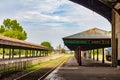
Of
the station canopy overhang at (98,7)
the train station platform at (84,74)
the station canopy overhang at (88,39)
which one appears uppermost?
the station canopy overhang at (98,7)

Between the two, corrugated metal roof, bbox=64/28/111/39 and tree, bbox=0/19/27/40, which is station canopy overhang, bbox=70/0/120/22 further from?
tree, bbox=0/19/27/40

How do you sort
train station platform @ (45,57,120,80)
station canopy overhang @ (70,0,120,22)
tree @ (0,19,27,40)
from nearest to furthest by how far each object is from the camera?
train station platform @ (45,57,120,80) < station canopy overhang @ (70,0,120,22) < tree @ (0,19,27,40)

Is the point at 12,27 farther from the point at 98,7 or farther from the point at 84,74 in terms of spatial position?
the point at 84,74

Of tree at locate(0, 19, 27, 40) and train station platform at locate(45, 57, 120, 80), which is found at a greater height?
tree at locate(0, 19, 27, 40)

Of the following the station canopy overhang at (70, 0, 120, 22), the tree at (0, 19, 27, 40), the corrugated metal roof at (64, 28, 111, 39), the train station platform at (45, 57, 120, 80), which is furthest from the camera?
the tree at (0, 19, 27, 40)

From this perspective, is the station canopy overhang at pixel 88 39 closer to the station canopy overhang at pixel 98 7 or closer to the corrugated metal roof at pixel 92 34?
the corrugated metal roof at pixel 92 34

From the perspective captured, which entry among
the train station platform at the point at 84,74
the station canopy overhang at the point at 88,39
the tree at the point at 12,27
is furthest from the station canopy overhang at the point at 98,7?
the tree at the point at 12,27

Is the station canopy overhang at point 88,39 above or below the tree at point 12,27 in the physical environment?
below

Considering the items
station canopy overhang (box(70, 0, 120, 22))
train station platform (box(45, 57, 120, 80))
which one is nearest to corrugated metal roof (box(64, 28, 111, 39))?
station canopy overhang (box(70, 0, 120, 22))

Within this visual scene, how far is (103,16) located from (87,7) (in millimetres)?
5352

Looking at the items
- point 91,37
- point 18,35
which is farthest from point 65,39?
point 18,35

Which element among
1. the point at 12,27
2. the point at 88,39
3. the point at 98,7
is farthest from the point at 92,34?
the point at 12,27

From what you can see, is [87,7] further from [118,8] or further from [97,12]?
[118,8]

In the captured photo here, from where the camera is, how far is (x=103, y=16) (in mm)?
58688
